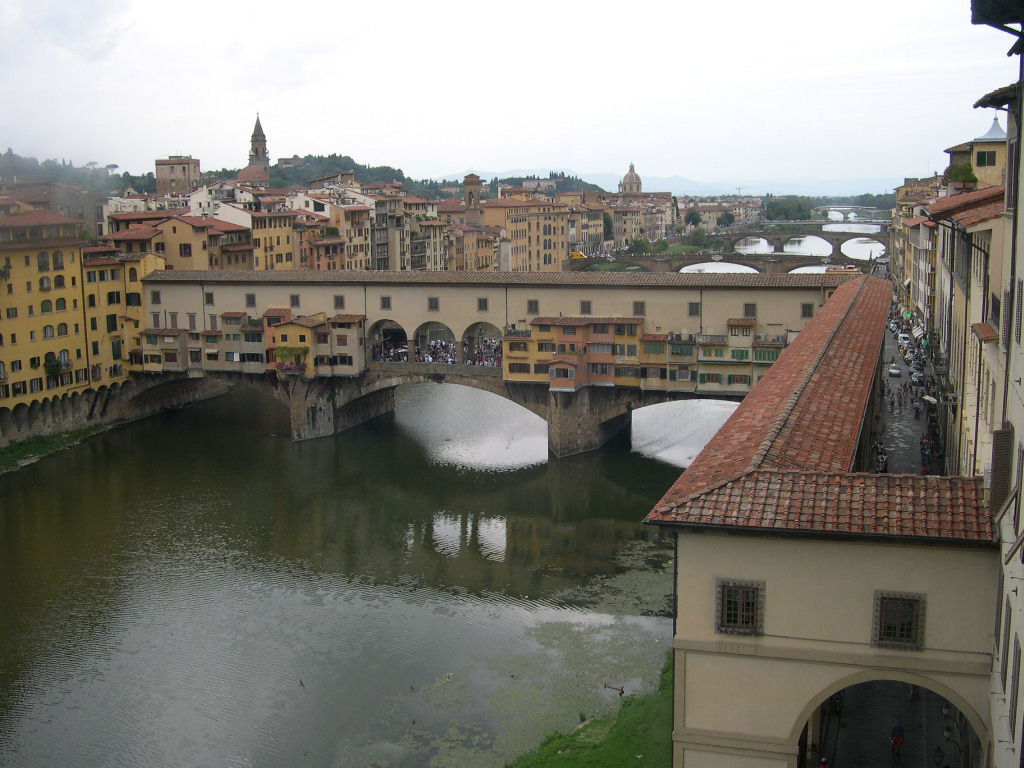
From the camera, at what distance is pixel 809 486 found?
12.0 m

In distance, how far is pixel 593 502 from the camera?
101ft

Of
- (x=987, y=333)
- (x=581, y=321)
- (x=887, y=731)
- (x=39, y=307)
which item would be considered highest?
(x=987, y=333)

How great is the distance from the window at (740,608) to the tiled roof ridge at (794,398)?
1367 millimetres

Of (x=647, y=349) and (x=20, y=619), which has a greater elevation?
(x=647, y=349)

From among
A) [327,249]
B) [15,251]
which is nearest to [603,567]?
[15,251]

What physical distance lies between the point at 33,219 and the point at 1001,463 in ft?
115

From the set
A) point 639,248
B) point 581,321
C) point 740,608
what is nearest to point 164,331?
→ point 581,321

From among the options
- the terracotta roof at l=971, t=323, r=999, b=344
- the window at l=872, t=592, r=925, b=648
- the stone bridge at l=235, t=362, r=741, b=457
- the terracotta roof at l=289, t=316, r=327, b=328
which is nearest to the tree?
the stone bridge at l=235, t=362, r=741, b=457

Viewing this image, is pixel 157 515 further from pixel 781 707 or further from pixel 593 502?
pixel 781 707

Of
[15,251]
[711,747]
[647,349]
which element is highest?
[15,251]

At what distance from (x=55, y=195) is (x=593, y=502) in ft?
75.2

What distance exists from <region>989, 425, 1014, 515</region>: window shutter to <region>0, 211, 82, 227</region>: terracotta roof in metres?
33.7

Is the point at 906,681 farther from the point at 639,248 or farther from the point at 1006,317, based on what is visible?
the point at 639,248

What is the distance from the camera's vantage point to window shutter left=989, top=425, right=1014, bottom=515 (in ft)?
34.6
